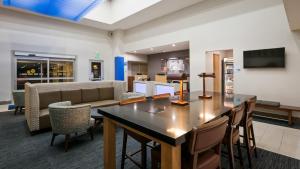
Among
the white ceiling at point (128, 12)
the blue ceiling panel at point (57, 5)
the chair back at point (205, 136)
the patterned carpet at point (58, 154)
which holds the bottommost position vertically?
the patterned carpet at point (58, 154)

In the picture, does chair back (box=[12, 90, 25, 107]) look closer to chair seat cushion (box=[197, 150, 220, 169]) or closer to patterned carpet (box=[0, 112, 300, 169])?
patterned carpet (box=[0, 112, 300, 169])

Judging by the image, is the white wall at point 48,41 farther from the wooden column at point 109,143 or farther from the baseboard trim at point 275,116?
the baseboard trim at point 275,116

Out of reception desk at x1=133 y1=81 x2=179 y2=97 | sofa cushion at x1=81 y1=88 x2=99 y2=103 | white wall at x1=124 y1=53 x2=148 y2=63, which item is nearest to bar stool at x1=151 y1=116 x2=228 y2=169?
sofa cushion at x1=81 y1=88 x2=99 y2=103

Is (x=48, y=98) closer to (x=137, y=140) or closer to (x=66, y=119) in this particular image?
(x=66, y=119)

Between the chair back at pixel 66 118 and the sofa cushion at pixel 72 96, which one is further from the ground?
the sofa cushion at pixel 72 96

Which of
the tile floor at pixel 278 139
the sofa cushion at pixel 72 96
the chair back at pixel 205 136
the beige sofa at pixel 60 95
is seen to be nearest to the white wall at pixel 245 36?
the tile floor at pixel 278 139

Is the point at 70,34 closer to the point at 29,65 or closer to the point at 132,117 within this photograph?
the point at 29,65

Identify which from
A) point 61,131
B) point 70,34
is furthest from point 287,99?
point 70,34

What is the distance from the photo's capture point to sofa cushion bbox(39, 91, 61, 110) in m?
3.69

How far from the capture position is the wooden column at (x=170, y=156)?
1.04 m

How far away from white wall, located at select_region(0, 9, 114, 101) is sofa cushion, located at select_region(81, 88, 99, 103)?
4.13 m

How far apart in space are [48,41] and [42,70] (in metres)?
1.35

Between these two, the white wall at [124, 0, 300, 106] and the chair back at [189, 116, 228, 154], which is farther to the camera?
the white wall at [124, 0, 300, 106]

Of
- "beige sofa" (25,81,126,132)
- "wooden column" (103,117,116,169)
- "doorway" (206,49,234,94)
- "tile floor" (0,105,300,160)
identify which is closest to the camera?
"wooden column" (103,117,116,169)
